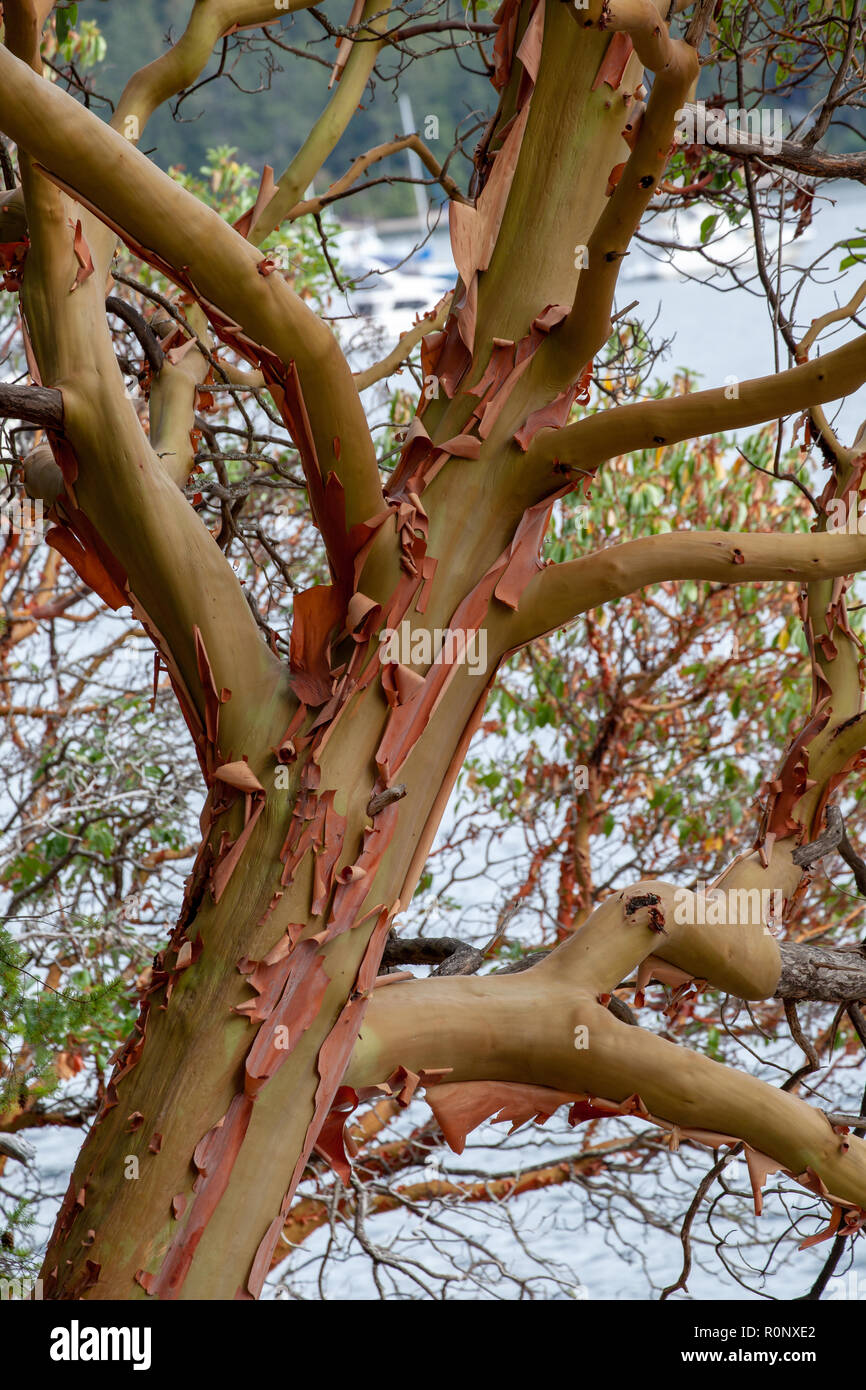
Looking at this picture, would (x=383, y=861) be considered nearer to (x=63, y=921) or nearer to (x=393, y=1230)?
(x=63, y=921)

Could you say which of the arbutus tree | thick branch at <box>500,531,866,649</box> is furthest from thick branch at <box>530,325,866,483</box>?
thick branch at <box>500,531,866,649</box>

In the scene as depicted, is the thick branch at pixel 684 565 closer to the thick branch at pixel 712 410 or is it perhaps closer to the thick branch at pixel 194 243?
the thick branch at pixel 712 410

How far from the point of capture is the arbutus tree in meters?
1.27

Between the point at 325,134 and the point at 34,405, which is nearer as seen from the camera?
the point at 34,405

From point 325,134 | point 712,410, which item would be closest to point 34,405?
point 712,410

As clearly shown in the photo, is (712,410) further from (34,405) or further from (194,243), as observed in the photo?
(34,405)

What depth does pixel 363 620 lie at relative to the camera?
1.38 meters

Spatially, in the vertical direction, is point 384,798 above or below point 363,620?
below

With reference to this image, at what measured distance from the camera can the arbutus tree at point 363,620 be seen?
4.18 ft

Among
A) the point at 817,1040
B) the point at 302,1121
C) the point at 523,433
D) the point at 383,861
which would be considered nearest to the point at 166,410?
the point at 523,433

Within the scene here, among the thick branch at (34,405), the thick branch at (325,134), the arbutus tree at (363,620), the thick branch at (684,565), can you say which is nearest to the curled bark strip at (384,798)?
the arbutus tree at (363,620)

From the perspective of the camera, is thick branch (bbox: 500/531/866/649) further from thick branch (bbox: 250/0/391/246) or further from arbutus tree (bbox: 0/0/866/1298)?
thick branch (bbox: 250/0/391/246)
